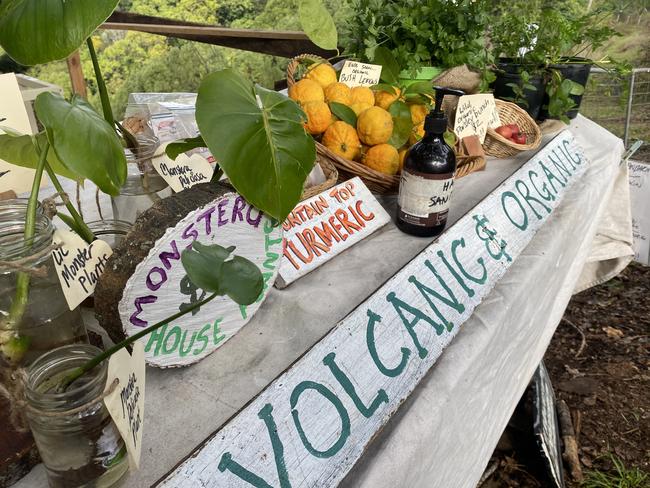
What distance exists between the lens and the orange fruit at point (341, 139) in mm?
924

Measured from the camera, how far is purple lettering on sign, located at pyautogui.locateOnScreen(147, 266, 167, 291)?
50cm

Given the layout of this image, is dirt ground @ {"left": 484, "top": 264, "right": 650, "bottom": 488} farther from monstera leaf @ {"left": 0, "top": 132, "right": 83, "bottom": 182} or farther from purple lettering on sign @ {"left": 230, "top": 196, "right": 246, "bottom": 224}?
monstera leaf @ {"left": 0, "top": 132, "right": 83, "bottom": 182}

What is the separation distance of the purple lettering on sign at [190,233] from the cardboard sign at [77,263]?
4.1 inches

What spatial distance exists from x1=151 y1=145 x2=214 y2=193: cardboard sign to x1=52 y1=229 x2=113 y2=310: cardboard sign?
15 cm

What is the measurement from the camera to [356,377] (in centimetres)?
52

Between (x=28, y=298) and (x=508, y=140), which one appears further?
(x=508, y=140)

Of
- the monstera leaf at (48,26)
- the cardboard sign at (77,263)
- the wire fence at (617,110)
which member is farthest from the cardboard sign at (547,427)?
the wire fence at (617,110)

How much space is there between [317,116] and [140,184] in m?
0.40

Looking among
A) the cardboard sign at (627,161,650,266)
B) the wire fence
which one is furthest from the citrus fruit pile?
the wire fence

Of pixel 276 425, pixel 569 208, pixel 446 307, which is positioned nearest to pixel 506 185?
pixel 569 208

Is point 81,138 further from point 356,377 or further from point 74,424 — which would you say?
point 356,377

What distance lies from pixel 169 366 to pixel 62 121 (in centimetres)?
29

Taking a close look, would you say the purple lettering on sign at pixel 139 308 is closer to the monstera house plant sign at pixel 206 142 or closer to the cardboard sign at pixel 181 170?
the monstera house plant sign at pixel 206 142

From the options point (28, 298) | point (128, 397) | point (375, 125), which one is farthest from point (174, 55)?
point (128, 397)
